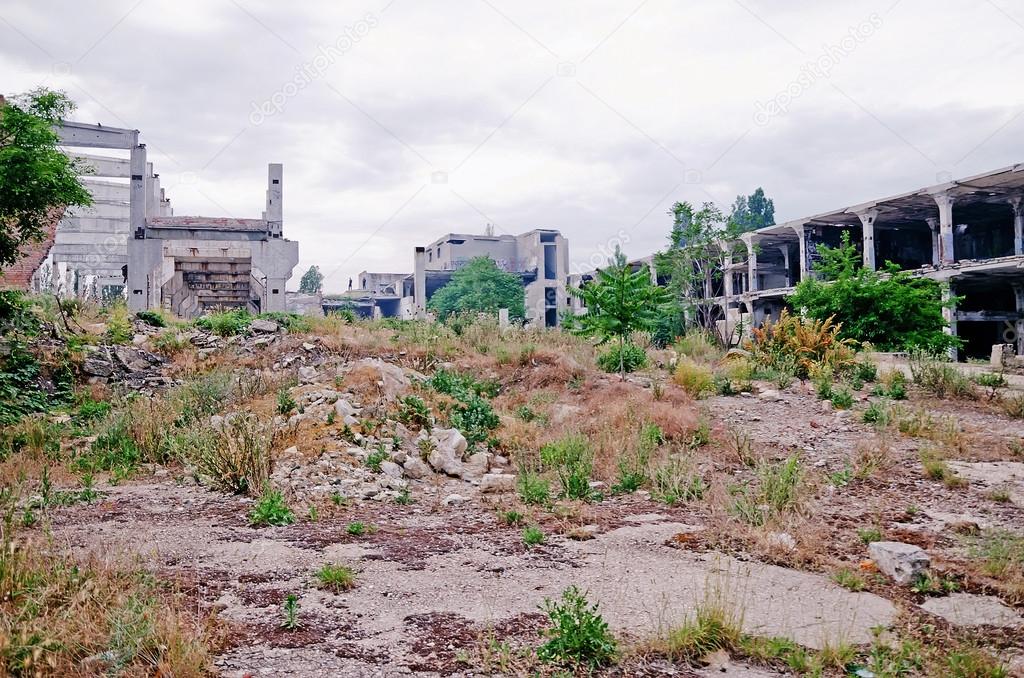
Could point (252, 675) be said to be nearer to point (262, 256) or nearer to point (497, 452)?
point (497, 452)

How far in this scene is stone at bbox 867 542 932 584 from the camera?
440 centimetres

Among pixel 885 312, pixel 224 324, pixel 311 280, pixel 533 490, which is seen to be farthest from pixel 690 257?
pixel 311 280

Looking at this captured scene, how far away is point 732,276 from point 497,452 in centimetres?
3497

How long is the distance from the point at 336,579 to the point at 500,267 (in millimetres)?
47737

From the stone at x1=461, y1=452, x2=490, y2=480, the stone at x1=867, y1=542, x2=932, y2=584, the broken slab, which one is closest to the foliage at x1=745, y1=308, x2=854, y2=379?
the stone at x1=461, y1=452, x2=490, y2=480

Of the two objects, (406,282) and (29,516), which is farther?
(406,282)

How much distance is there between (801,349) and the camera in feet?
48.1

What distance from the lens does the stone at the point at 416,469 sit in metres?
7.64

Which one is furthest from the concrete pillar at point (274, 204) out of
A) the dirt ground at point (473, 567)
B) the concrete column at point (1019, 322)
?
the concrete column at point (1019, 322)

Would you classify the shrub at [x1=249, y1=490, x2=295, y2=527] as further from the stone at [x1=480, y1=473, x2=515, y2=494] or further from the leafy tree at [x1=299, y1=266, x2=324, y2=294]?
the leafy tree at [x1=299, y1=266, x2=324, y2=294]

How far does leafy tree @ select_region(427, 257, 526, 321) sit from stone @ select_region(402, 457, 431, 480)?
34157 mm

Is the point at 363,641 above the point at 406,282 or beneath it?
beneath

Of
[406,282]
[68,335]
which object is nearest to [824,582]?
[68,335]

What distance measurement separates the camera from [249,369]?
12.3m
